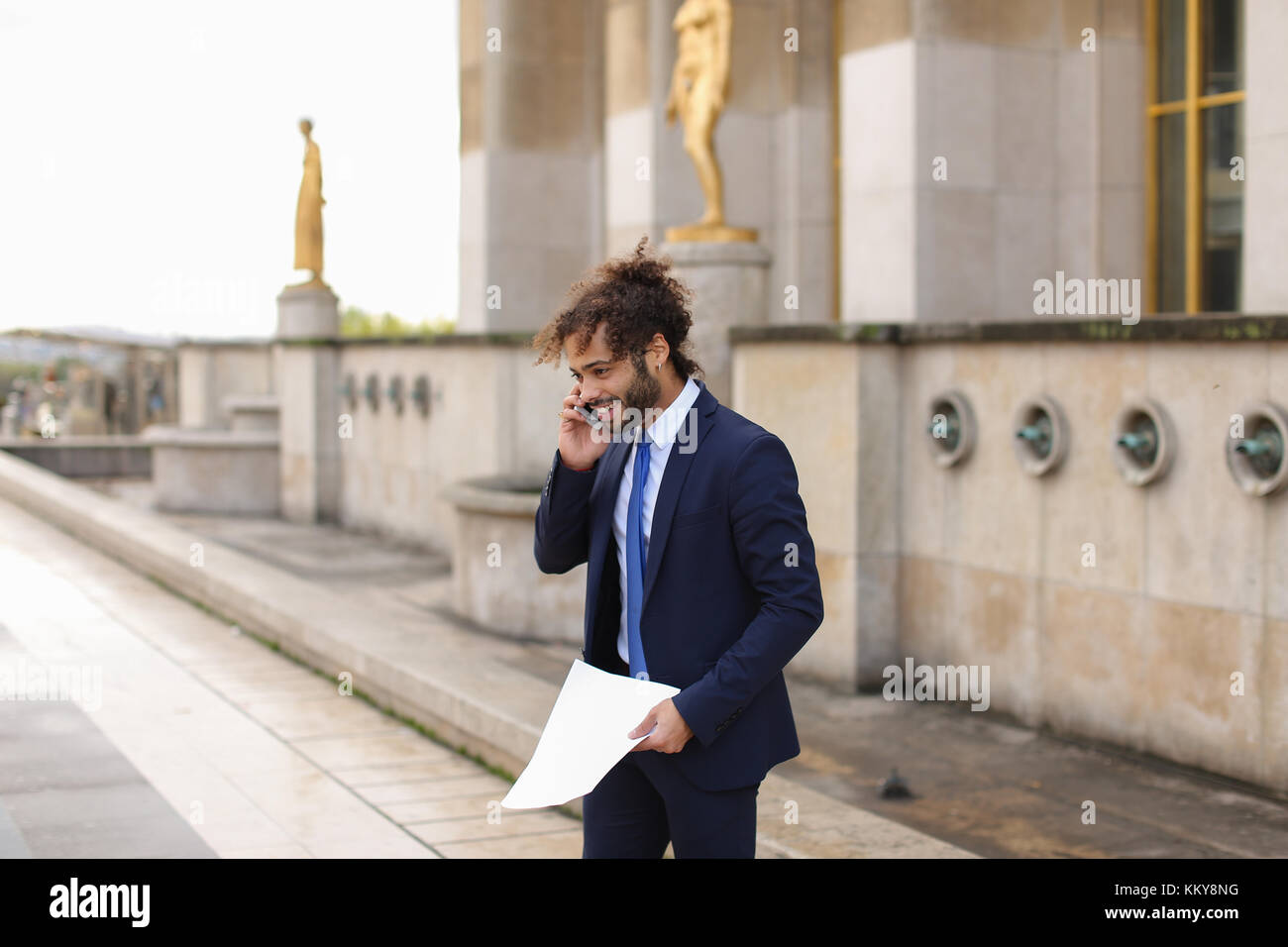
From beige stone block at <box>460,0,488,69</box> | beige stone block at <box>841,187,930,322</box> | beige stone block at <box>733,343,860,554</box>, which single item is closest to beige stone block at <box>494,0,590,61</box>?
beige stone block at <box>460,0,488,69</box>

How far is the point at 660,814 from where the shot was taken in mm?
3799

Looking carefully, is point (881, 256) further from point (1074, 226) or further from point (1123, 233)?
point (1123, 233)

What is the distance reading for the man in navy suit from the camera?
350cm

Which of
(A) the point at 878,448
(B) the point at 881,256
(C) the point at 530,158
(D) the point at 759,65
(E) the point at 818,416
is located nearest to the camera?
Answer: (A) the point at 878,448

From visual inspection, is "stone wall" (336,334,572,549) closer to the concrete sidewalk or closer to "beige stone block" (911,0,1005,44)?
the concrete sidewalk

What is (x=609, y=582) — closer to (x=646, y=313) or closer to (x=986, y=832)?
(x=646, y=313)

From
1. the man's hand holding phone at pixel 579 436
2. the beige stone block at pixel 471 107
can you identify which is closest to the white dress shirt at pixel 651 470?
the man's hand holding phone at pixel 579 436

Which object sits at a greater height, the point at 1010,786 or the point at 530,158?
the point at 530,158

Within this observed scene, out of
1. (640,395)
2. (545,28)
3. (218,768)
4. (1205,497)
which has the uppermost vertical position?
(545,28)

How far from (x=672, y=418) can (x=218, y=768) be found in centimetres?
473

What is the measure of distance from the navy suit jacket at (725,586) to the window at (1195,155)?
8896 mm

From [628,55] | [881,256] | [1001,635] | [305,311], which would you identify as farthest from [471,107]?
[1001,635]
